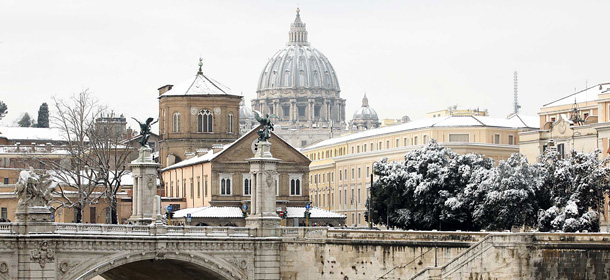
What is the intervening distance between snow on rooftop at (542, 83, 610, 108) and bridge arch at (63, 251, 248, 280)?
47.5 m

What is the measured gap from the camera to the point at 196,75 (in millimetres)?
123500

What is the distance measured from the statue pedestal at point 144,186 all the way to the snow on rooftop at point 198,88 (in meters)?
42.7

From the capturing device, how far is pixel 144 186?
77.8 m

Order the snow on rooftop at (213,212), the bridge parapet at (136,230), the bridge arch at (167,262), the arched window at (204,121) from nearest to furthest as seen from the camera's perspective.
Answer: the bridge parapet at (136,230) → the bridge arch at (167,262) → the snow on rooftop at (213,212) → the arched window at (204,121)

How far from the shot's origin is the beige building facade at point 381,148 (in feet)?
419

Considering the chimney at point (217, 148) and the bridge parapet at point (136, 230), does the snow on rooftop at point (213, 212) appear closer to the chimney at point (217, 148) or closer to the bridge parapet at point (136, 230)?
the chimney at point (217, 148)

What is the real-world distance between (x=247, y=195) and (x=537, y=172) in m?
30.4

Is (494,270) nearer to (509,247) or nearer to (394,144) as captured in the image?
(509,247)

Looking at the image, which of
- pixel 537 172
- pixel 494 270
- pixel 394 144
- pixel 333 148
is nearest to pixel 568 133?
pixel 537 172

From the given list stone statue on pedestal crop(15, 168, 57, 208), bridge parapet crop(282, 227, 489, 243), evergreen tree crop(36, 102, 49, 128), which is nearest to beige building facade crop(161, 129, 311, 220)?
bridge parapet crop(282, 227, 489, 243)

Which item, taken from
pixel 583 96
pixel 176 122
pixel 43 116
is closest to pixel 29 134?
pixel 176 122

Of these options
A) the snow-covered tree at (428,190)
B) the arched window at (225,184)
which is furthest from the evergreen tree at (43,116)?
the snow-covered tree at (428,190)

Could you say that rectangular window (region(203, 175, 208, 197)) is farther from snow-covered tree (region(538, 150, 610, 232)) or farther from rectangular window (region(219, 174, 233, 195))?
snow-covered tree (region(538, 150, 610, 232))

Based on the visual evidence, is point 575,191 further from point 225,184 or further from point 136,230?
point 225,184
